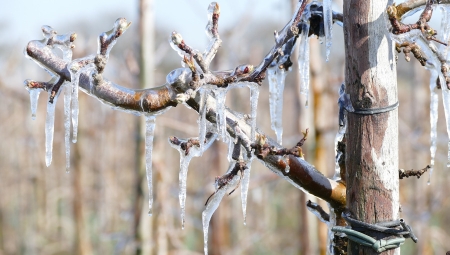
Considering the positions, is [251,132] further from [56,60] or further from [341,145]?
[56,60]

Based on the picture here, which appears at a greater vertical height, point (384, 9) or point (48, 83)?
point (384, 9)

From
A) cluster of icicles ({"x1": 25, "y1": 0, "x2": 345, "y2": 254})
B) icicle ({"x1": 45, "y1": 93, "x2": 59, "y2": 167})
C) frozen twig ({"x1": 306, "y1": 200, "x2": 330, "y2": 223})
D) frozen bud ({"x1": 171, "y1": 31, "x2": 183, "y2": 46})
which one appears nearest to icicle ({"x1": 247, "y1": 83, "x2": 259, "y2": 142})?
cluster of icicles ({"x1": 25, "y1": 0, "x2": 345, "y2": 254})

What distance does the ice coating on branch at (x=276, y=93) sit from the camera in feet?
5.12

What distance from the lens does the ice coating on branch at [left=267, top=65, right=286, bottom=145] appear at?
1.56 metres

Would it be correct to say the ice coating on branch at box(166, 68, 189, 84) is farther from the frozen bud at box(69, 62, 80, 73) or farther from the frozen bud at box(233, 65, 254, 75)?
the frozen bud at box(69, 62, 80, 73)

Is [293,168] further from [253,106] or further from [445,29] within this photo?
[445,29]

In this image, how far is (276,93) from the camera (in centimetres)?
159

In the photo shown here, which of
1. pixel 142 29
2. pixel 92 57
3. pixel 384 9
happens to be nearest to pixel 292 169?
pixel 384 9

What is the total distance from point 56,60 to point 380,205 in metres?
0.98

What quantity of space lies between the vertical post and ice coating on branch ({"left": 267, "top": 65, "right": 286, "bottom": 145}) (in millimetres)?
316

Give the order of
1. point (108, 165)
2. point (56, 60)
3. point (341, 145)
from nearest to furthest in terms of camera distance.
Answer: point (56, 60) < point (341, 145) < point (108, 165)

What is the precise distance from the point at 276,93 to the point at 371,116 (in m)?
0.41

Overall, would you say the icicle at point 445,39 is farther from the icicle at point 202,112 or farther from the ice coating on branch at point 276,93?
the icicle at point 202,112

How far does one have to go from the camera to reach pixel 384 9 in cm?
125
